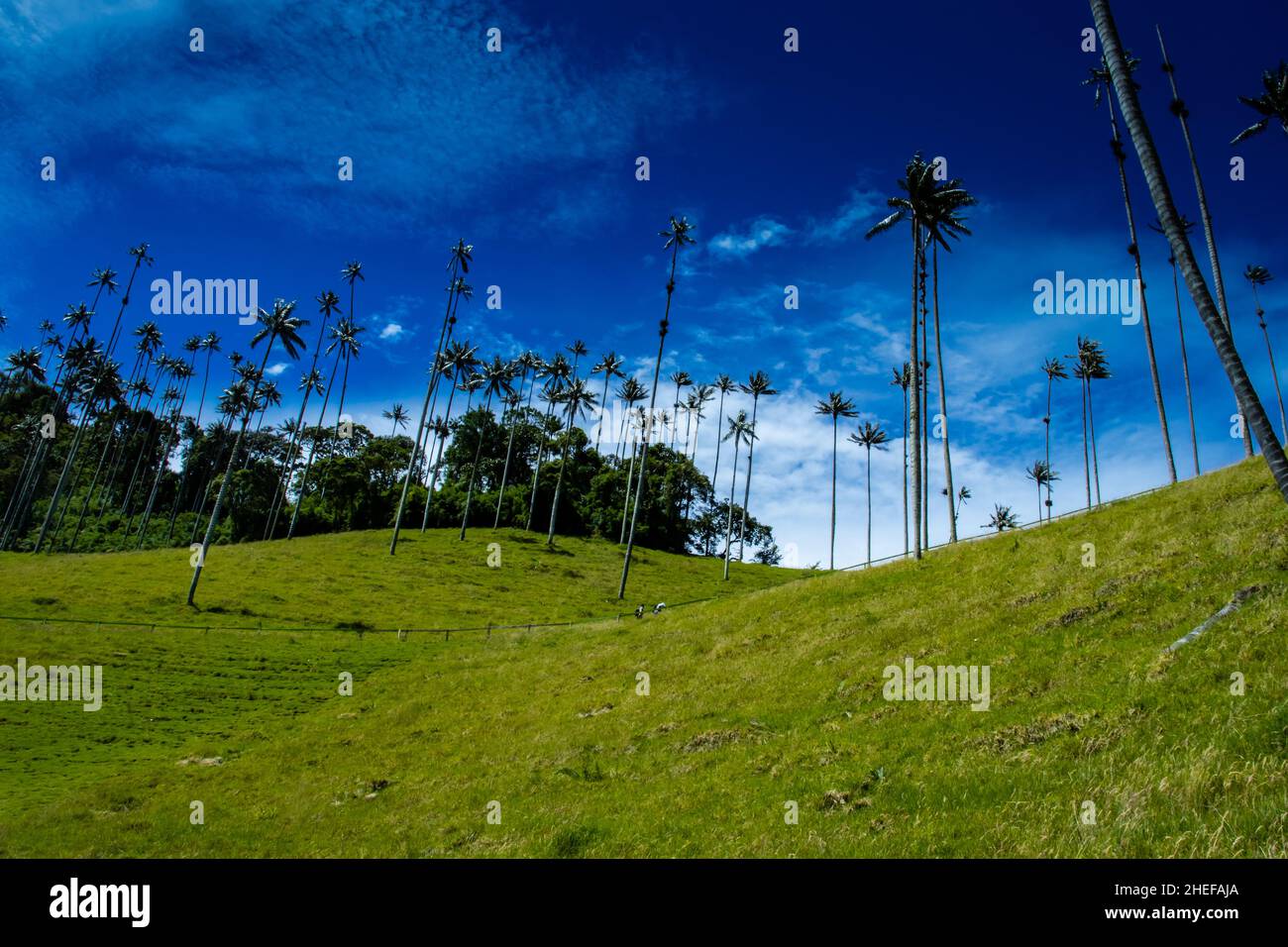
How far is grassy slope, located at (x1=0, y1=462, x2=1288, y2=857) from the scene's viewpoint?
10211 mm

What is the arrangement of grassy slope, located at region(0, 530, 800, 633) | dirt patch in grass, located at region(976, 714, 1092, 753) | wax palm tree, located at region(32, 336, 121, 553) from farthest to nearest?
1. wax palm tree, located at region(32, 336, 121, 553)
2. grassy slope, located at region(0, 530, 800, 633)
3. dirt patch in grass, located at region(976, 714, 1092, 753)

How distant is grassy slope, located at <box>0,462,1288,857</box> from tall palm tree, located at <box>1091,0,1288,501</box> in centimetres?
410

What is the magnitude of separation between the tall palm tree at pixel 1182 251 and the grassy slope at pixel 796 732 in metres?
4.10

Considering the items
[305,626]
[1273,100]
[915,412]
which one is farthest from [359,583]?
[1273,100]

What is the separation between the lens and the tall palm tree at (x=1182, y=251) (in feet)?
41.2

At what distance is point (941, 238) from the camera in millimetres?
42000

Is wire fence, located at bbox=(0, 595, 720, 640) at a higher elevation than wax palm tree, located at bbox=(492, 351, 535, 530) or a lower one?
lower

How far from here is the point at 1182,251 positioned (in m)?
13.3

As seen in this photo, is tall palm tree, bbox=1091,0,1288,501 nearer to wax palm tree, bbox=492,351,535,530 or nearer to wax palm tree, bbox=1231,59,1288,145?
wax palm tree, bbox=1231,59,1288,145

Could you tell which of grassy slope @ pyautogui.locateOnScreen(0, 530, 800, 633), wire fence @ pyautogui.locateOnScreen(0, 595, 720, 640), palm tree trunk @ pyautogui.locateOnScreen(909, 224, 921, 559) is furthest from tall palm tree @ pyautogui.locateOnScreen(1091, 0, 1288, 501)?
grassy slope @ pyautogui.locateOnScreen(0, 530, 800, 633)

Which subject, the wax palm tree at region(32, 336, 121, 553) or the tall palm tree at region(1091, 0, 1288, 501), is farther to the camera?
the wax palm tree at region(32, 336, 121, 553)
